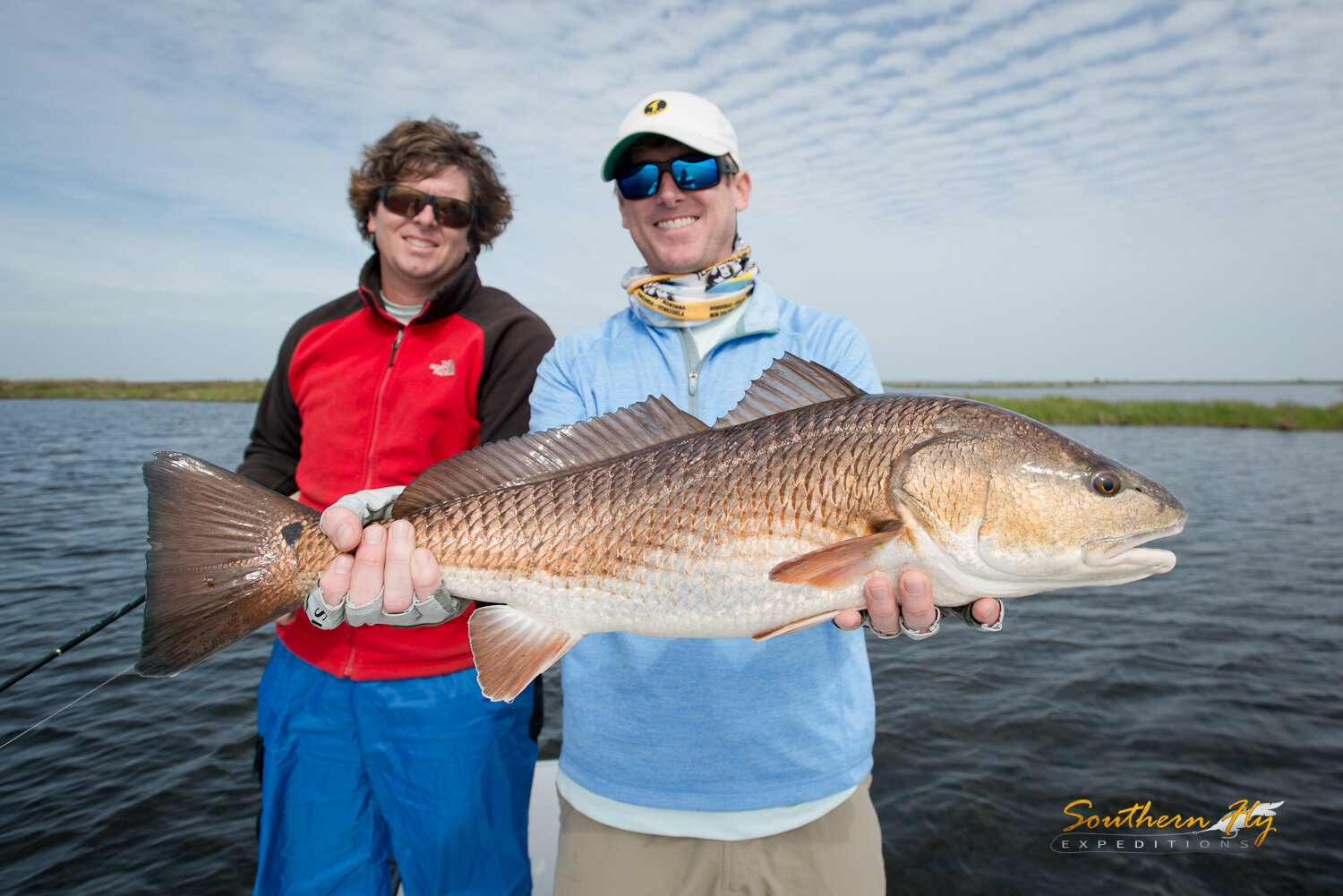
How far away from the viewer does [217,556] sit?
2346 mm

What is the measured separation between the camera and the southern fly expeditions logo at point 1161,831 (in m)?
5.92

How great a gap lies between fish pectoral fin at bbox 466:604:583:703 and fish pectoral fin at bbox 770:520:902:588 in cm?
77

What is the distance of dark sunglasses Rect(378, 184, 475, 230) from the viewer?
362 centimetres

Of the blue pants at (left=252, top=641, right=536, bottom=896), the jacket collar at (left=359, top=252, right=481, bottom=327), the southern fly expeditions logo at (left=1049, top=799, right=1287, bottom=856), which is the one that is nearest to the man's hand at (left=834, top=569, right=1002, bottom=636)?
the blue pants at (left=252, top=641, right=536, bottom=896)

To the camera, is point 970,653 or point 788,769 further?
point 970,653

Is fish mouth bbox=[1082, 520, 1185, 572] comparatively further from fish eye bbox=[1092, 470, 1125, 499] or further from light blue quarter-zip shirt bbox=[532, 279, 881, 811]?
light blue quarter-zip shirt bbox=[532, 279, 881, 811]

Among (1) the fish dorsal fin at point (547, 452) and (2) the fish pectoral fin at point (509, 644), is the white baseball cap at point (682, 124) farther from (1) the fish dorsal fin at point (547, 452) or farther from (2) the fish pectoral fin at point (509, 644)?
(2) the fish pectoral fin at point (509, 644)

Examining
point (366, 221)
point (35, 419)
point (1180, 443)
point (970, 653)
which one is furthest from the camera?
point (35, 419)

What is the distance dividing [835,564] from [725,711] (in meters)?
0.76

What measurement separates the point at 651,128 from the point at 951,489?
1.90m

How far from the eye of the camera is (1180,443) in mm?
30156

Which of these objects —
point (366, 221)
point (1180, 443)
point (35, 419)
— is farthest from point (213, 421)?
point (1180, 443)

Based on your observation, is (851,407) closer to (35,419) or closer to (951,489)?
(951,489)

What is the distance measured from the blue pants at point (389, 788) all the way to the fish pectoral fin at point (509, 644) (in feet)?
3.69
